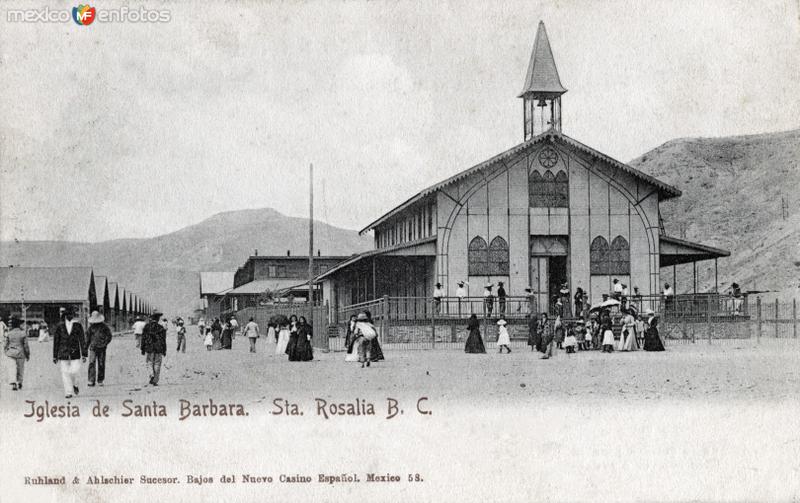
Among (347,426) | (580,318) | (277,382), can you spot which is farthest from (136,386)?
(580,318)

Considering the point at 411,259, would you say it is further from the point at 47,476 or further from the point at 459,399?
the point at 47,476

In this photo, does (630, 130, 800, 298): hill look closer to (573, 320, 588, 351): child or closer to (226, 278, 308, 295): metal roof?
(573, 320, 588, 351): child

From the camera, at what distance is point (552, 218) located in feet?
115

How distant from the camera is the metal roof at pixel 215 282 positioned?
101188mm

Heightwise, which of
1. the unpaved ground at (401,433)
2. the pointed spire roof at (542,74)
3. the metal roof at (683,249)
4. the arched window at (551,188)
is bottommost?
the unpaved ground at (401,433)

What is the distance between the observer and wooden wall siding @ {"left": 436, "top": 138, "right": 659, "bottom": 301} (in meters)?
34.5

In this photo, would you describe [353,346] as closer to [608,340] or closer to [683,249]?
[608,340]

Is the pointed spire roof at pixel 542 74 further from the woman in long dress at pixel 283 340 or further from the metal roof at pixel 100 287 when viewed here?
the metal roof at pixel 100 287

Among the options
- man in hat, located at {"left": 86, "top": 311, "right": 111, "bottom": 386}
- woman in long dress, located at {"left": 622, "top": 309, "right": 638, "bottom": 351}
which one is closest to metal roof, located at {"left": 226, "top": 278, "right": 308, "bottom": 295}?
woman in long dress, located at {"left": 622, "top": 309, "right": 638, "bottom": 351}

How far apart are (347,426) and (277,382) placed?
21.0 feet

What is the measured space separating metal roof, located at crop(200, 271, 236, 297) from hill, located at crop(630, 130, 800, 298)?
164ft

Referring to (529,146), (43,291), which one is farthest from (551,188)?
(43,291)

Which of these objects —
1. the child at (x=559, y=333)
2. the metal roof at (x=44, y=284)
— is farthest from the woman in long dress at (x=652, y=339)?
the metal roof at (x=44, y=284)

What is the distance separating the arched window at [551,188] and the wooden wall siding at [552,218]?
0.17 m
